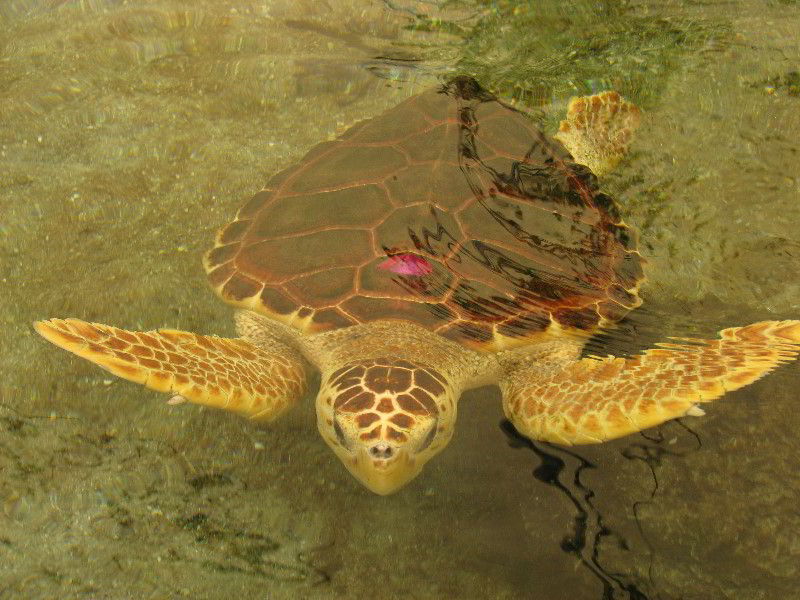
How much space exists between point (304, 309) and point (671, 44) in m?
3.48

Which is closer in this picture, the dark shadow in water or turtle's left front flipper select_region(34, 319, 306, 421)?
the dark shadow in water

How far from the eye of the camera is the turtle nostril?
6.74 feet

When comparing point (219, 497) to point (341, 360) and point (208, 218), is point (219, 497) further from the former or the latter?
point (208, 218)

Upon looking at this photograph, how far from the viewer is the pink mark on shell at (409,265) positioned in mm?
2584

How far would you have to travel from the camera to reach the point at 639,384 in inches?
93.2

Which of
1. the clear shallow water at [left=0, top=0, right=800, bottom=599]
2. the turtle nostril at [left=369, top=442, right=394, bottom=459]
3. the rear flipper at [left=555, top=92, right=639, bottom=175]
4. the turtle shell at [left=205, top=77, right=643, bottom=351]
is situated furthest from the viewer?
the rear flipper at [left=555, top=92, right=639, bottom=175]

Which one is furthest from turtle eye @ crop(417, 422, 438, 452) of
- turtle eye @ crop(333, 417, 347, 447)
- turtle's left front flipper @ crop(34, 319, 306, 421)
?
turtle's left front flipper @ crop(34, 319, 306, 421)

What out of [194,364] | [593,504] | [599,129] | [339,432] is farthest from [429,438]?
[599,129]

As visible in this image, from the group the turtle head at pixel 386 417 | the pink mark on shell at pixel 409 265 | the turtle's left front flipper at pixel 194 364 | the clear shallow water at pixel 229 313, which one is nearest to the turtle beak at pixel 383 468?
the turtle head at pixel 386 417

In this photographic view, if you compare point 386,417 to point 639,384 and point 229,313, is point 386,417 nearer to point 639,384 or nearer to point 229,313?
point 639,384

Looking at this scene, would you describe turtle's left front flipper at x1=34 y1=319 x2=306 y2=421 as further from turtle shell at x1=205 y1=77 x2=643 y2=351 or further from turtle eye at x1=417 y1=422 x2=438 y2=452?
turtle eye at x1=417 y1=422 x2=438 y2=452

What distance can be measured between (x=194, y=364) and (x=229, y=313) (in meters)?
0.67

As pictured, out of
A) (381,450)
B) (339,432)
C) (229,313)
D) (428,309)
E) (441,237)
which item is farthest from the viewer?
(229,313)

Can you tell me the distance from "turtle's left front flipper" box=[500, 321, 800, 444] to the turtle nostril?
2.10 feet
